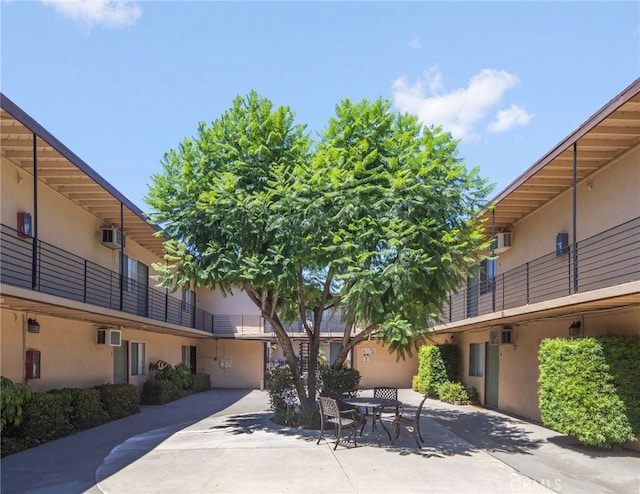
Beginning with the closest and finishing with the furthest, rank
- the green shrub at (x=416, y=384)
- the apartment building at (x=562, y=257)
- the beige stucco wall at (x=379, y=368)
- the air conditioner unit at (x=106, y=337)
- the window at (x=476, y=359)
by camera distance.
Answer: the apartment building at (x=562, y=257) → the air conditioner unit at (x=106, y=337) → the window at (x=476, y=359) → the green shrub at (x=416, y=384) → the beige stucco wall at (x=379, y=368)

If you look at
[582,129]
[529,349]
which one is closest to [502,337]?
[529,349]

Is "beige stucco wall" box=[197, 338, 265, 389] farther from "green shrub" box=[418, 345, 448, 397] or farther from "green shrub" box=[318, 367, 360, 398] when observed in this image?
"green shrub" box=[318, 367, 360, 398]

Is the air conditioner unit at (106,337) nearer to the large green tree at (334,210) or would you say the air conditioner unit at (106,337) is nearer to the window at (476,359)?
the large green tree at (334,210)

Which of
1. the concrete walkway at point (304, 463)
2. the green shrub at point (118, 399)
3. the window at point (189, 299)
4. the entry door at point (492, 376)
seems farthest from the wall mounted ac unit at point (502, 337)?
the window at point (189, 299)

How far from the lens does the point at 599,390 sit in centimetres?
1005

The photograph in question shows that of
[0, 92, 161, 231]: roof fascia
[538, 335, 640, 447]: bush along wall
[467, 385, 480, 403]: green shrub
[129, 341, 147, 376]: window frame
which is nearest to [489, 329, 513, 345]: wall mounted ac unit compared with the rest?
[467, 385, 480, 403]: green shrub

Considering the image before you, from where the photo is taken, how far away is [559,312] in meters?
12.6

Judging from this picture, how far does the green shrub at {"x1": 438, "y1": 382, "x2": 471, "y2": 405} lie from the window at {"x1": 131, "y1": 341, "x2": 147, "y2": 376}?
36.0 ft

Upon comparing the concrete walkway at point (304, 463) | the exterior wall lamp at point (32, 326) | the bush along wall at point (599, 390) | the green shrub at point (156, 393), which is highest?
the exterior wall lamp at point (32, 326)

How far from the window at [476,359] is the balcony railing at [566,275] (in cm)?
123

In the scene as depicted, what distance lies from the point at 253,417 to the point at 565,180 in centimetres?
1004

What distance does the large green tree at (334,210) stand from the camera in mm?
10742

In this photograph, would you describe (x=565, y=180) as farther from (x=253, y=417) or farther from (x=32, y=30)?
(x=32, y=30)

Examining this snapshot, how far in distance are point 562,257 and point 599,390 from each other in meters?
4.57
